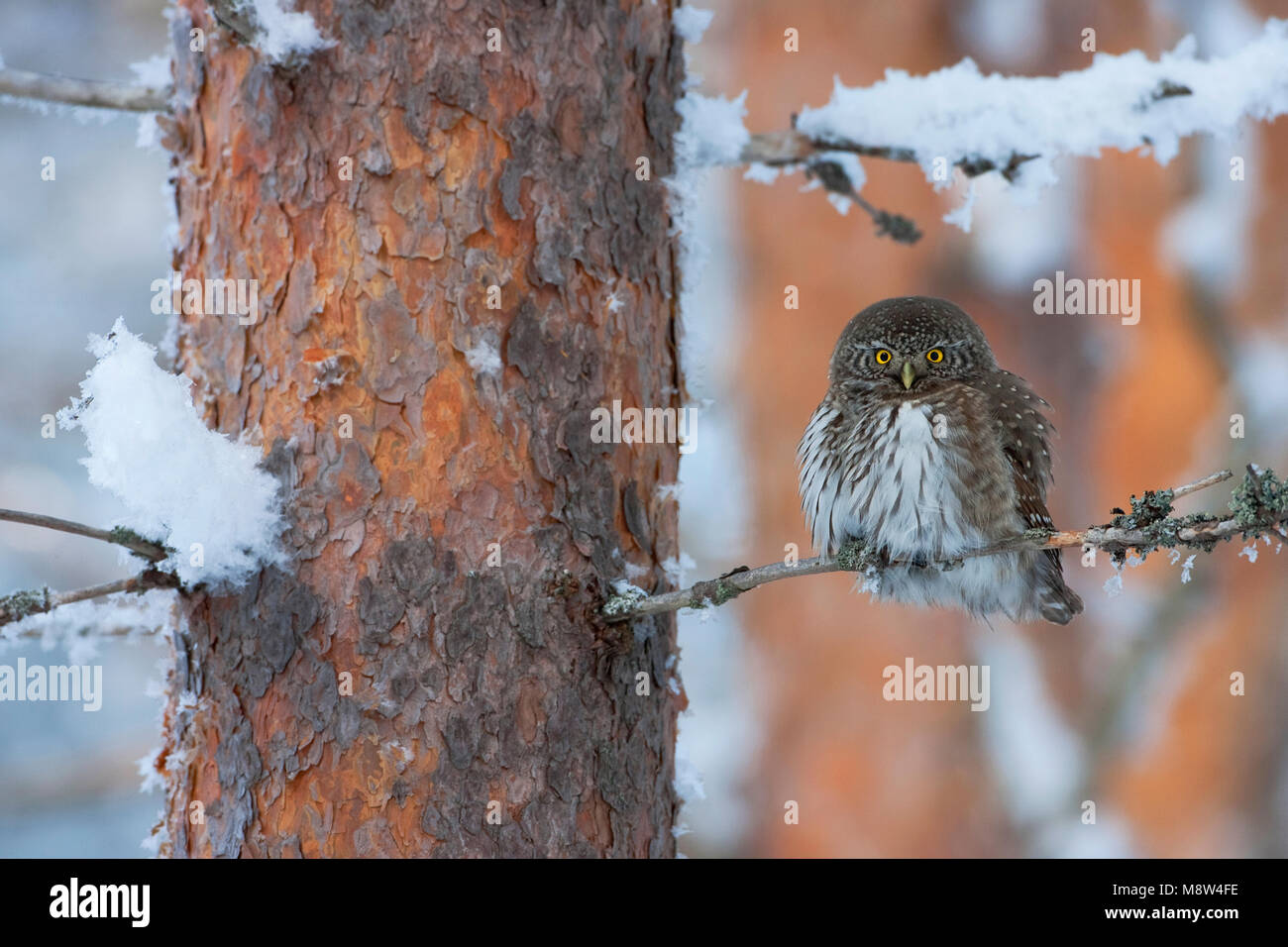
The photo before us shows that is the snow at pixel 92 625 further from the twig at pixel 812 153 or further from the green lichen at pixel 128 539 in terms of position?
the twig at pixel 812 153

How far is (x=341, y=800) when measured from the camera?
2.18m

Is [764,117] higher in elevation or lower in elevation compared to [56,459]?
higher

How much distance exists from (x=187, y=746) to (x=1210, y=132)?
108 inches

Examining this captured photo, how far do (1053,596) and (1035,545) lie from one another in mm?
1112

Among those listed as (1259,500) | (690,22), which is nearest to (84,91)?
(690,22)

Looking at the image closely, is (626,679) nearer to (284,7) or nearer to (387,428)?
(387,428)

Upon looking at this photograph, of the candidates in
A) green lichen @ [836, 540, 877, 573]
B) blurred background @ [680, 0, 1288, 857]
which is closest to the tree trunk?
green lichen @ [836, 540, 877, 573]

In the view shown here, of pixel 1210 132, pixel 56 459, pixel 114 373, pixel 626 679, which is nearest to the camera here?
pixel 114 373

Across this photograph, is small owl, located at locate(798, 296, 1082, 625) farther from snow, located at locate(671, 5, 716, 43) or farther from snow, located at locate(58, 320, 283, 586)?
snow, located at locate(58, 320, 283, 586)

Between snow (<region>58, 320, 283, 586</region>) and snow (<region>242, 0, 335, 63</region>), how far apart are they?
619 millimetres

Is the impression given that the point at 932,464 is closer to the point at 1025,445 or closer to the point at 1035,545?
the point at 1025,445

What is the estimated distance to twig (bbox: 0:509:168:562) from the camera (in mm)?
1943

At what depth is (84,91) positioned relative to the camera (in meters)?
2.61

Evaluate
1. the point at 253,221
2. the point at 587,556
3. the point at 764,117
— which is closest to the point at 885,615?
the point at 764,117
